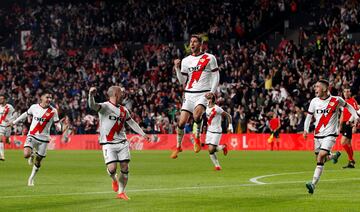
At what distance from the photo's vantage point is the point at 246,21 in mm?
51906

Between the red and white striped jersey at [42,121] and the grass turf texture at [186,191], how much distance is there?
1.32 metres

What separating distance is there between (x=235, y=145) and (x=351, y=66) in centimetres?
857

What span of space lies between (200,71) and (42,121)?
17.2 feet

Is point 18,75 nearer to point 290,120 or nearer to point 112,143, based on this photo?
point 290,120

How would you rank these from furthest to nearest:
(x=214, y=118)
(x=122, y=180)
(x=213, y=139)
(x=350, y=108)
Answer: (x=214, y=118) < (x=213, y=139) < (x=350, y=108) < (x=122, y=180)

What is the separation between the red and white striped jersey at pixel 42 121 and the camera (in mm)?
21672

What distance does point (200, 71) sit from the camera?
19188mm

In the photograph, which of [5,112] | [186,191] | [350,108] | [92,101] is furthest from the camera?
[5,112]

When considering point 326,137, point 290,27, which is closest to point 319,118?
point 326,137

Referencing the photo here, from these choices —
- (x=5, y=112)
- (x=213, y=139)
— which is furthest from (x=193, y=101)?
(x=5, y=112)

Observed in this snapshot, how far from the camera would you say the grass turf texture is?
14.4 meters

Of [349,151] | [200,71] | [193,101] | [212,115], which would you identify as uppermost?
[200,71]

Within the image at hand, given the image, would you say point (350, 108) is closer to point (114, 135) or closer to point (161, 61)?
point (114, 135)

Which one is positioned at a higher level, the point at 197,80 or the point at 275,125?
the point at 197,80
